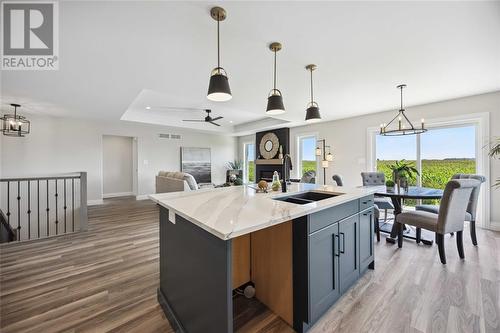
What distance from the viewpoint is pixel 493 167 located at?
144 inches

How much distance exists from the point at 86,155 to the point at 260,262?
21.2ft

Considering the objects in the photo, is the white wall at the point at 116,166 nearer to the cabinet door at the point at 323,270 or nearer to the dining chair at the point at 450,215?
the cabinet door at the point at 323,270

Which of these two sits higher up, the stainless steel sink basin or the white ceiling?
the white ceiling

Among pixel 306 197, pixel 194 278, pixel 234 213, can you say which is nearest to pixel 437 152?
pixel 306 197

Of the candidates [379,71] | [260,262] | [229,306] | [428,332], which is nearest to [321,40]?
[379,71]

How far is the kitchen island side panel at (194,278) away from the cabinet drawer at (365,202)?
1.59 meters

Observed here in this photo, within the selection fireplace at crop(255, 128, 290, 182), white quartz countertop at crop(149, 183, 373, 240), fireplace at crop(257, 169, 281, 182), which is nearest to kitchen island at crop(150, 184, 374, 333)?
white quartz countertop at crop(149, 183, 373, 240)

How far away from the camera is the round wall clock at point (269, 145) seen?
24.8 feet

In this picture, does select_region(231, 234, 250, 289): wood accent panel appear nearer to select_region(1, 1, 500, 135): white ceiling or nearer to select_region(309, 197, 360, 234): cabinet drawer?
select_region(309, 197, 360, 234): cabinet drawer

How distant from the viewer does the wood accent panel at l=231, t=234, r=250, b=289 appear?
73.9 inches

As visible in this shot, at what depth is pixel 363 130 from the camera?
17.6 ft

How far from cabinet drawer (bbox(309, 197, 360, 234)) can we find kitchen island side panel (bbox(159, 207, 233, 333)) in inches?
27.5

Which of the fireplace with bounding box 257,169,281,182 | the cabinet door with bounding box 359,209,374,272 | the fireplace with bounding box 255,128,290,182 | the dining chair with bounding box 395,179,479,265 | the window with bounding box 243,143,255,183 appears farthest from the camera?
the window with bounding box 243,143,255,183

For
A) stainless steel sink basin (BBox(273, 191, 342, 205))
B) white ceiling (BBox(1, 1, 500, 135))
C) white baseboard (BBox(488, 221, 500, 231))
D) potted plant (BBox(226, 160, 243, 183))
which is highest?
white ceiling (BBox(1, 1, 500, 135))
